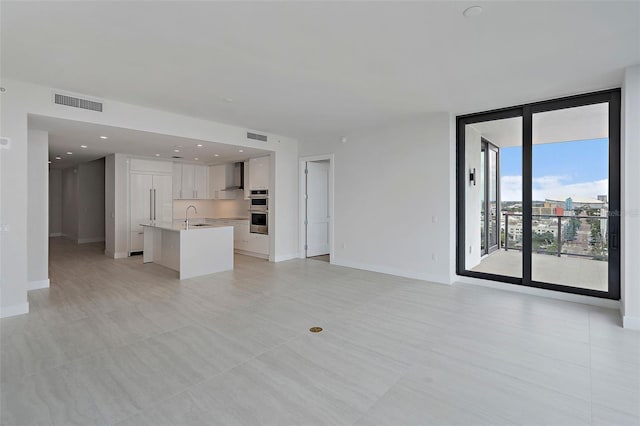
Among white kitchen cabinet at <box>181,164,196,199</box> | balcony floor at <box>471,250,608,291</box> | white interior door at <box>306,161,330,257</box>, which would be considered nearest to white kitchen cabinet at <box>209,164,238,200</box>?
white kitchen cabinet at <box>181,164,196,199</box>

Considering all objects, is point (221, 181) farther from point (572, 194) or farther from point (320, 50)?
point (572, 194)

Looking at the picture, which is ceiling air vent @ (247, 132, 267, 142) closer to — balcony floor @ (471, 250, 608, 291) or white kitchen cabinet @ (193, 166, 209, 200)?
white kitchen cabinet @ (193, 166, 209, 200)

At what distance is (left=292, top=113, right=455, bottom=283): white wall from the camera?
5285mm

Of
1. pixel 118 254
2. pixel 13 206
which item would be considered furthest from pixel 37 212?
pixel 118 254

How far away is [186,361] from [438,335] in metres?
2.39

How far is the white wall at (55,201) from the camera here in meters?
12.0

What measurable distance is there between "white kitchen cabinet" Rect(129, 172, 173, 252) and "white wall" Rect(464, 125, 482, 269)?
23.9 feet

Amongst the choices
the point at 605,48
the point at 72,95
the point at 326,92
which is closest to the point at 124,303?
the point at 72,95

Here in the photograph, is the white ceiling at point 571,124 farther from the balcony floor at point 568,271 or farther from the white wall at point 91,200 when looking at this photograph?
the white wall at point 91,200

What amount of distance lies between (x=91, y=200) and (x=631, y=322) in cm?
1294

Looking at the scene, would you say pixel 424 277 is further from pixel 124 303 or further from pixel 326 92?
pixel 124 303

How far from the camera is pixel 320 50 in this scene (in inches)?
121

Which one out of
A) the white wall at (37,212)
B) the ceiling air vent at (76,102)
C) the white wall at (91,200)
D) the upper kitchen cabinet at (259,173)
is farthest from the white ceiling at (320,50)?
the white wall at (91,200)

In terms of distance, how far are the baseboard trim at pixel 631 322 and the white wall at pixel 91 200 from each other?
12625 millimetres
